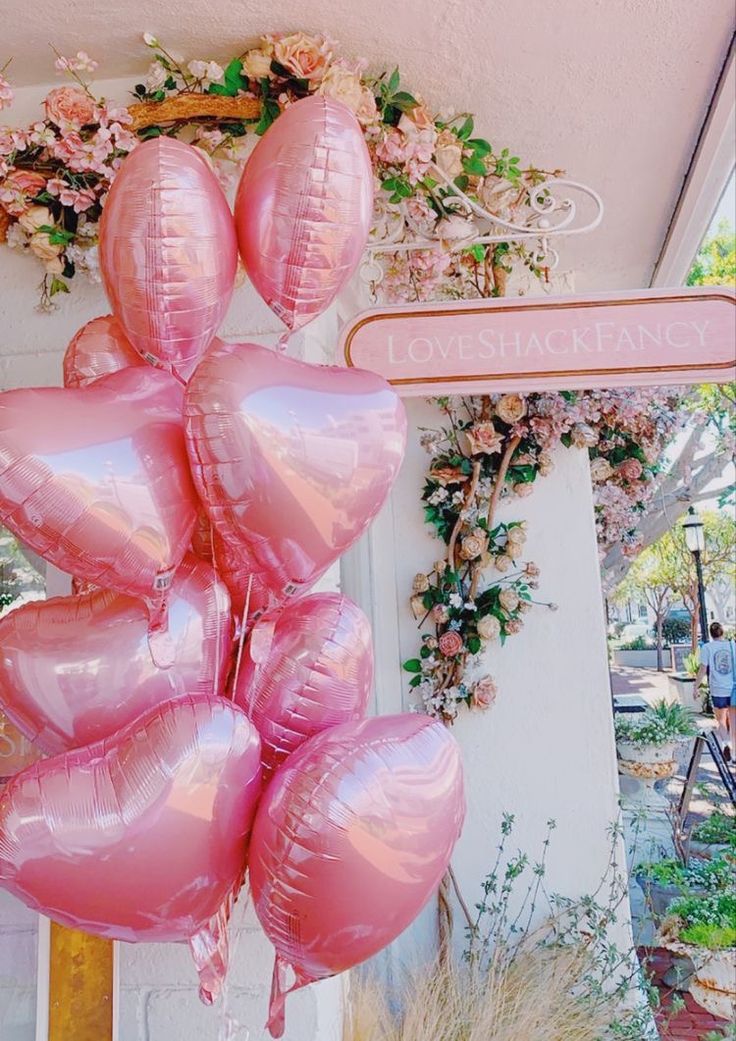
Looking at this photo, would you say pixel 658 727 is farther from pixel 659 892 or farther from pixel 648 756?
pixel 659 892

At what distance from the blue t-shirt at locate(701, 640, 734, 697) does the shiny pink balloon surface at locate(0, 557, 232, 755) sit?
5.37 m

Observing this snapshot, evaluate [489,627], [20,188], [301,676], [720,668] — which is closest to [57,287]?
[20,188]

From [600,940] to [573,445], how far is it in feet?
4.41

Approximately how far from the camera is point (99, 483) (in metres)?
0.66

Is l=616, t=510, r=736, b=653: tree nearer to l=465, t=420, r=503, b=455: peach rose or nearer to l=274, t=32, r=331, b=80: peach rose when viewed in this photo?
l=465, t=420, r=503, b=455: peach rose

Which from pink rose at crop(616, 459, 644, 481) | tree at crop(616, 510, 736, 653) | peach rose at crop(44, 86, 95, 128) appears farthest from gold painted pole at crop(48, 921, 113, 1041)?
tree at crop(616, 510, 736, 653)

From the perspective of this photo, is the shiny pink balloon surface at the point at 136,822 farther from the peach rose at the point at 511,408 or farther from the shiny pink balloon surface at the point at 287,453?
the peach rose at the point at 511,408

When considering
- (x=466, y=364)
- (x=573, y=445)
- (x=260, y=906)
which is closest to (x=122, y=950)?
(x=260, y=906)

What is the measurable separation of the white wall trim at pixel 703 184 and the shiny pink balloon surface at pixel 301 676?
1398 mm

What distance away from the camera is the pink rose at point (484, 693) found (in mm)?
1991

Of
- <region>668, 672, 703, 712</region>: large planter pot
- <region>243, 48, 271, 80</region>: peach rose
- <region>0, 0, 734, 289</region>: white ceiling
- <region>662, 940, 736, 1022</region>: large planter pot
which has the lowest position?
<region>668, 672, 703, 712</region>: large planter pot

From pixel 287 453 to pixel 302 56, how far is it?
96 centimetres

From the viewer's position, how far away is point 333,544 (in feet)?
2.45

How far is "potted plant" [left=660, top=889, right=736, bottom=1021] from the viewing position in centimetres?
219
